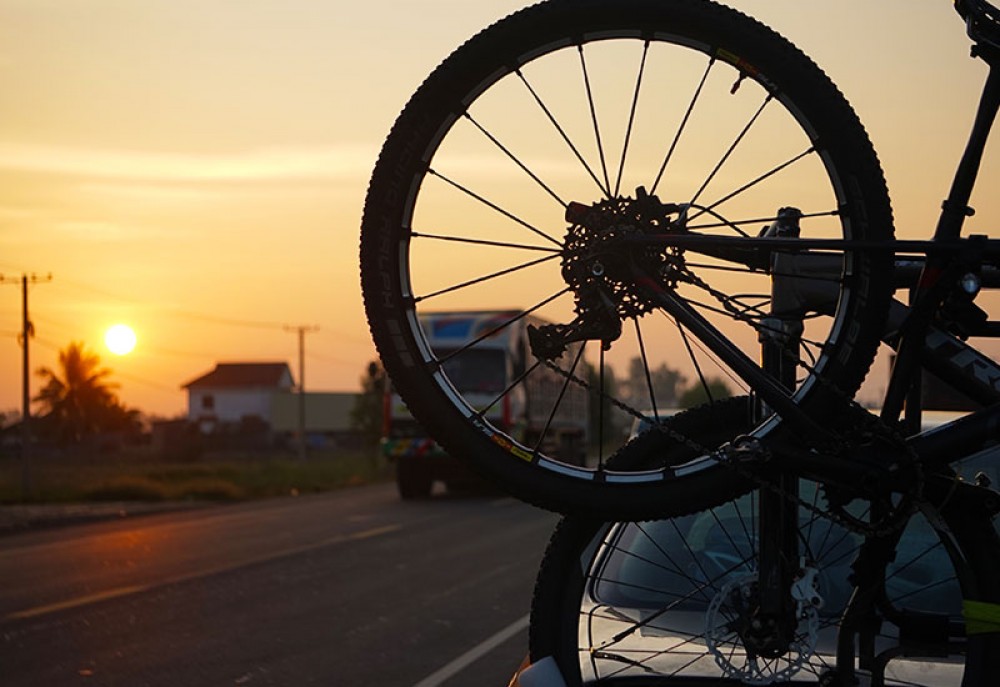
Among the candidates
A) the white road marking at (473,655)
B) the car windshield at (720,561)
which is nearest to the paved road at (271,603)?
the white road marking at (473,655)

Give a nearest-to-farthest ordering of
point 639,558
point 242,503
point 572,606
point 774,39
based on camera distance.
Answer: point 774,39 < point 572,606 < point 639,558 < point 242,503

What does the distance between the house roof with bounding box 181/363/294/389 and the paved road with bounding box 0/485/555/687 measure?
141 metres

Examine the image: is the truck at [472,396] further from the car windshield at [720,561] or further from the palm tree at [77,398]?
the palm tree at [77,398]

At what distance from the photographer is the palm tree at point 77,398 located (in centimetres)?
11994

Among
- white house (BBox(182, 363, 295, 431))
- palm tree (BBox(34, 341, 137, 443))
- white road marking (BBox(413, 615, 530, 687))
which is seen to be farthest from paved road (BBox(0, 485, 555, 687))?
white house (BBox(182, 363, 295, 431))

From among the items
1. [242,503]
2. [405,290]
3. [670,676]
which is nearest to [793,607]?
[670,676]

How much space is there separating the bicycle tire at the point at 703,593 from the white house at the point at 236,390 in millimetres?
156429

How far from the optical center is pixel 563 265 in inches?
141

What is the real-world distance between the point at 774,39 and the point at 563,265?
26.6 inches

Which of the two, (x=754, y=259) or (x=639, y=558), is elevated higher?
(x=754, y=259)

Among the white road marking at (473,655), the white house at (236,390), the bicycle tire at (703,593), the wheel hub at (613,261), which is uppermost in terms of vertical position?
the white house at (236,390)

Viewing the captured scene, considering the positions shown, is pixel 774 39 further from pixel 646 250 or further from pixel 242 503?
pixel 242 503

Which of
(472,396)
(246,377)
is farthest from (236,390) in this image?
(472,396)

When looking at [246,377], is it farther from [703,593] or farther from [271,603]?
[703,593]
